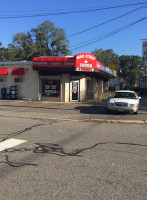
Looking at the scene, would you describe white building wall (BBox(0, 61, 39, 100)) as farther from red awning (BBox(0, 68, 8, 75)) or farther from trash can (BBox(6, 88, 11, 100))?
trash can (BBox(6, 88, 11, 100))

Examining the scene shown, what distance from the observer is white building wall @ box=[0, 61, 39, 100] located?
71.6 feet

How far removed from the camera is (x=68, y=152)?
5680 millimetres

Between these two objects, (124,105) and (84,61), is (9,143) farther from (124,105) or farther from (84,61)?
(84,61)

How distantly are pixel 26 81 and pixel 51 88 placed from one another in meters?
2.81

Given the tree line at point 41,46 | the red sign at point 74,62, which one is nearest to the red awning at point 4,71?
the red sign at point 74,62

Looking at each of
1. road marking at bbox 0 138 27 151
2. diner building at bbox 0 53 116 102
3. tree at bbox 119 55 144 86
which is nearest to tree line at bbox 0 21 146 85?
tree at bbox 119 55 144 86

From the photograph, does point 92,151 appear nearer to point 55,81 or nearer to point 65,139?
point 65,139

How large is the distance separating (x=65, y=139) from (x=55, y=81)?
14752mm

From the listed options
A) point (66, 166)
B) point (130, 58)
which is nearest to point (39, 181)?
point (66, 166)

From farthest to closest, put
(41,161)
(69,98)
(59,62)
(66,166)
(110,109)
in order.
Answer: (69,98), (59,62), (110,109), (41,161), (66,166)

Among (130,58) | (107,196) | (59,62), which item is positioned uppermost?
(130,58)

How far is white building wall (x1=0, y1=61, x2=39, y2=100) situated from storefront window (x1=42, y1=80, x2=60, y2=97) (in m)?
0.83

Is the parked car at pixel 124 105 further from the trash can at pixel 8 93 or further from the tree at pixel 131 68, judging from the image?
the tree at pixel 131 68

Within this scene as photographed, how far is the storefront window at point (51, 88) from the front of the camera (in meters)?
21.4
